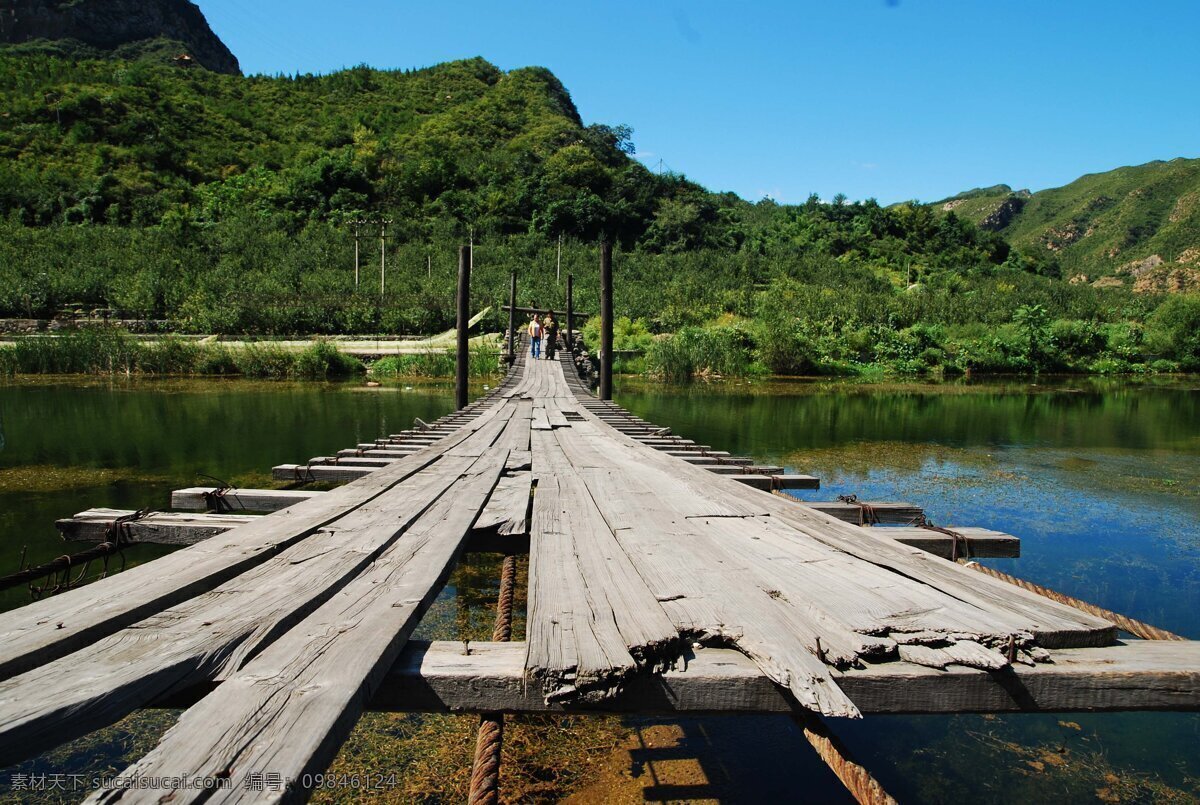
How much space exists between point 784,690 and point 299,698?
99cm

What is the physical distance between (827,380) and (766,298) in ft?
29.3

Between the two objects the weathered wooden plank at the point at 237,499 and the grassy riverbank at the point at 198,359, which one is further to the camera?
the grassy riverbank at the point at 198,359

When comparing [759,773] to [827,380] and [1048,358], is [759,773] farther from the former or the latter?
[1048,358]

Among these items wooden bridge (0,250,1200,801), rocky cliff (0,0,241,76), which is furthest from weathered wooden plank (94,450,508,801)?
rocky cliff (0,0,241,76)

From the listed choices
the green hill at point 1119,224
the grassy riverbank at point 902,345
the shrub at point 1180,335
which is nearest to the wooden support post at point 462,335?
the grassy riverbank at point 902,345

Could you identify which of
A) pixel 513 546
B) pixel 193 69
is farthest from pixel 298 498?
pixel 193 69

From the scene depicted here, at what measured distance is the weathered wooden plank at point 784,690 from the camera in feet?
5.09

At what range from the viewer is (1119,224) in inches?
2571

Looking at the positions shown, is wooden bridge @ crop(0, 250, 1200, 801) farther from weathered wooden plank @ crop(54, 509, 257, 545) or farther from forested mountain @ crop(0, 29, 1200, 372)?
forested mountain @ crop(0, 29, 1200, 372)

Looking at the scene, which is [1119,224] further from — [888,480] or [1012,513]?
[1012,513]

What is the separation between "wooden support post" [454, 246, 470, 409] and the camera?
10.9 meters

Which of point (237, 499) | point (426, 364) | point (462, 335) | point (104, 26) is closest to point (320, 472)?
point (237, 499)

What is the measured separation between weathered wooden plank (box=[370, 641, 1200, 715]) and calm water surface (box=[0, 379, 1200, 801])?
172 cm

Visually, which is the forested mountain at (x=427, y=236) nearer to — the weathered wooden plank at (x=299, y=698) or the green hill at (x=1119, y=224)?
the green hill at (x=1119, y=224)
